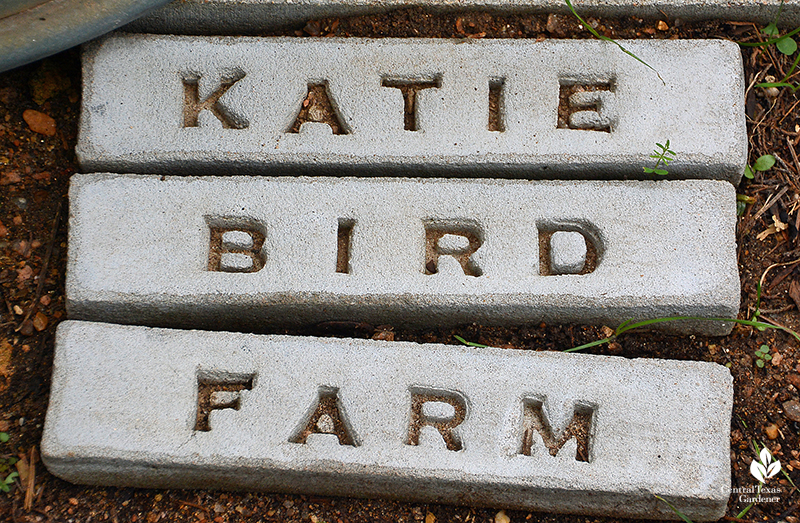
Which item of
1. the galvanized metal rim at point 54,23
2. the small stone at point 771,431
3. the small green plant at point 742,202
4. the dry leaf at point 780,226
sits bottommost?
the small stone at point 771,431

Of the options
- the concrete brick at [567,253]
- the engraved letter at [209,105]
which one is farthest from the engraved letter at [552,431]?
the engraved letter at [209,105]

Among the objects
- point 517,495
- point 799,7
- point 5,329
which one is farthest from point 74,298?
point 799,7

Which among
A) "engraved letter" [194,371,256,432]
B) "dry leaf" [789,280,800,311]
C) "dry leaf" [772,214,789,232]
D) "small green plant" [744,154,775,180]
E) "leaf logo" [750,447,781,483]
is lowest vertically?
"leaf logo" [750,447,781,483]

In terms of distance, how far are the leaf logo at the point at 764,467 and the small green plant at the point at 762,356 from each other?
0.20 m

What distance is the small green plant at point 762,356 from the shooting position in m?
1.64

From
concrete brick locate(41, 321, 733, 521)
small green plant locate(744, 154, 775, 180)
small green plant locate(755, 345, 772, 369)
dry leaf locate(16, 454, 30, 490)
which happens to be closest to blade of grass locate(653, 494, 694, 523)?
concrete brick locate(41, 321, 733, 521)

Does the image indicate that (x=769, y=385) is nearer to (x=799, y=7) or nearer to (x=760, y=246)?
(x=760, y=246)

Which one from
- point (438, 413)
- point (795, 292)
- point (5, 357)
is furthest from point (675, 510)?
point (5, 357)

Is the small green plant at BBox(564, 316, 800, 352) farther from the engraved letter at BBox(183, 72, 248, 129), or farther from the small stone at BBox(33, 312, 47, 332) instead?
the small stone at BBox(33, 312, 47, 332)

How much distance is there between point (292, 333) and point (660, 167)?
3.07 feet

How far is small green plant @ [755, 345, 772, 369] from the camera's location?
1.64 metres

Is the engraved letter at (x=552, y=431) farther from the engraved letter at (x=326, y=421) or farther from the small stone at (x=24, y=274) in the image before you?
the small stone at (x=24, y=274)

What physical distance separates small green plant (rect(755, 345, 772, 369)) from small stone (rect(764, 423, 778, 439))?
14cm

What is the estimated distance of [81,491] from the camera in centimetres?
152
